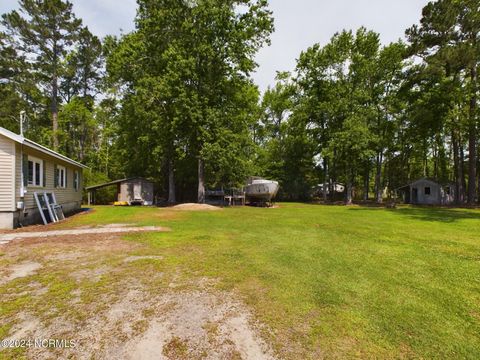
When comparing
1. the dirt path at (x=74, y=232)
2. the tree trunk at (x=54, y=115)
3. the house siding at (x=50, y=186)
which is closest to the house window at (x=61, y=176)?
the house siding at (x=50, y=186)

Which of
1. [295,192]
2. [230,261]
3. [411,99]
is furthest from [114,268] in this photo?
[411,99]

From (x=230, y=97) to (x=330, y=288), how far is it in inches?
862

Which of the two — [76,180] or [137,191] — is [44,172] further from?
[137,191]

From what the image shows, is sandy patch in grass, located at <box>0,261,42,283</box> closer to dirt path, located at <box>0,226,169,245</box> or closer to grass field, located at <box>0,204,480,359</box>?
grass field, located at <box>0,204,480,359</box>

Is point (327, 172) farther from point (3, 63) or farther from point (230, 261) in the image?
point (3, 63)

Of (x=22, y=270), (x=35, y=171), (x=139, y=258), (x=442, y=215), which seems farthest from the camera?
(x=442, y=215)

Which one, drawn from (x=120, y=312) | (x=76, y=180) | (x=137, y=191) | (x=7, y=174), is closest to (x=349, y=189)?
(x=137, y=191)

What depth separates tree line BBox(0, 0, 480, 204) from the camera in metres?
22.3

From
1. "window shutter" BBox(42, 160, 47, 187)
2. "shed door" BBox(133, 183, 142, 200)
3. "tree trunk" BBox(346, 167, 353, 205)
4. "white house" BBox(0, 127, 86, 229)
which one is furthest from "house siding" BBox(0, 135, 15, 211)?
"tree trunk" BBox(346, 167, 353, 205)

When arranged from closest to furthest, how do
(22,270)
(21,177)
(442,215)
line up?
(22,270) < (21,177) < (442,215)

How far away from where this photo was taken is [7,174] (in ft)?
33.9

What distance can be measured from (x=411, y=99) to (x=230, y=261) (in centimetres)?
3360

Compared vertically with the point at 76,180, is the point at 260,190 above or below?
below

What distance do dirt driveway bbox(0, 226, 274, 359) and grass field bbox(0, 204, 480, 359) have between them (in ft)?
0.16
